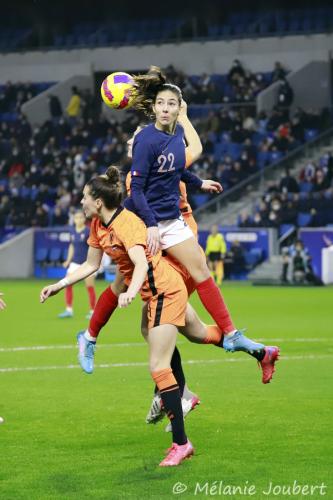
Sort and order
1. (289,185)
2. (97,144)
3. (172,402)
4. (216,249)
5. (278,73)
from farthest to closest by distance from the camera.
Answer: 1. (97,144)
2. (278,73)
3. (289,185)
4. (216,249)
5. (172,402)

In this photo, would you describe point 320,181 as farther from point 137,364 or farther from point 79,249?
point 137,364

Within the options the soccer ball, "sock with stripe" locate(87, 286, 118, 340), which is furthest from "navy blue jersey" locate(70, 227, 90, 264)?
"sock with stripe" locate(87, 286, 118, 340)

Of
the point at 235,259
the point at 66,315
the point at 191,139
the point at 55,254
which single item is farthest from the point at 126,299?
the point at 55,254

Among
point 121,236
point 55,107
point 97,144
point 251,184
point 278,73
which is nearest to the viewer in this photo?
point 121,236

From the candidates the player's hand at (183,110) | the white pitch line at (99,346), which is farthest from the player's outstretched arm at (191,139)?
the white pitch line at (99,346)

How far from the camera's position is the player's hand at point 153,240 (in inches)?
314

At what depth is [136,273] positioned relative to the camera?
752 cm

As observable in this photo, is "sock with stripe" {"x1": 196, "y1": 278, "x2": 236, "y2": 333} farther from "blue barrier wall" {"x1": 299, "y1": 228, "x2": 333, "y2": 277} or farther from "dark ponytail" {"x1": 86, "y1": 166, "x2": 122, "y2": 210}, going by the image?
"blue barrier wall" {"x1": 299, "y1": 228, "x2": 333, "y2": 277}

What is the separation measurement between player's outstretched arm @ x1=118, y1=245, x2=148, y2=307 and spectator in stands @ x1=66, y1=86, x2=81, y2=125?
37990 millimetres

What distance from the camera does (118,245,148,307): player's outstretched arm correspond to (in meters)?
7.26

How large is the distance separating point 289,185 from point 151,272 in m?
28.2

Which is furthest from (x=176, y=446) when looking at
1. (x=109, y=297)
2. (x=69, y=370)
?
(x=69, y=370)

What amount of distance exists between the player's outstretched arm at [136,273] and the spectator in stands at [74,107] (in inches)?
1496

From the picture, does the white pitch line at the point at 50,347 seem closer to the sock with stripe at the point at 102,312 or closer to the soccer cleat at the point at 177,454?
the sock with stripe at the point at 102,312
